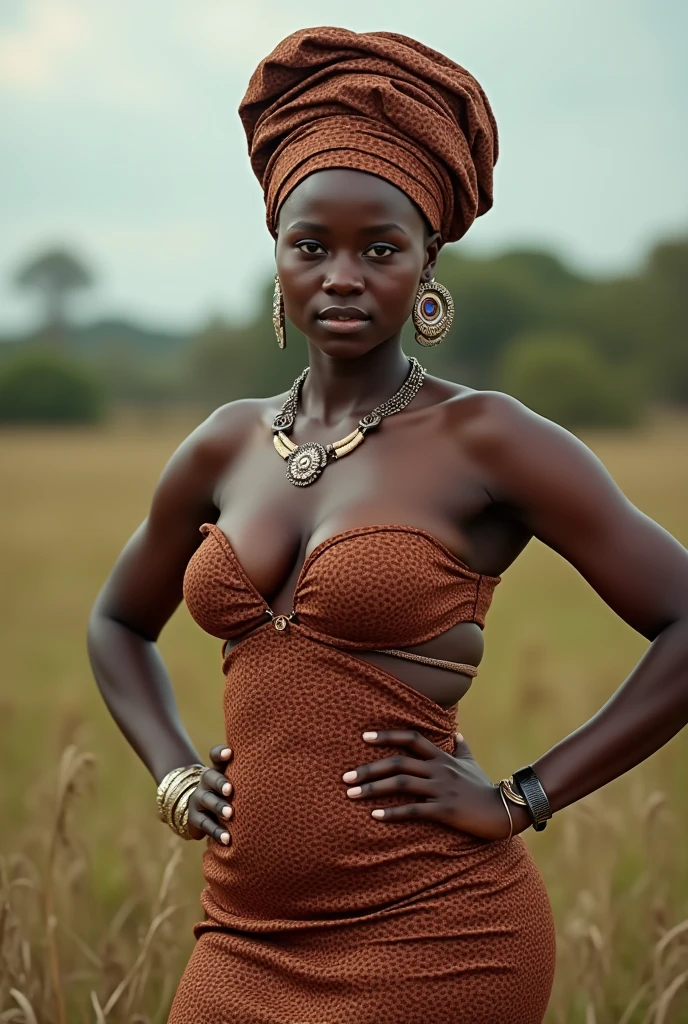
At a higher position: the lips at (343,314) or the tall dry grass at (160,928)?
the lips at (343,314)

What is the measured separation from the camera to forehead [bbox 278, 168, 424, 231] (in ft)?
7.18

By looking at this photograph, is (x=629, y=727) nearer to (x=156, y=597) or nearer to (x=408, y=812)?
(x=408, y=812)

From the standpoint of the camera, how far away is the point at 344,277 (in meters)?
Answer: 2.17

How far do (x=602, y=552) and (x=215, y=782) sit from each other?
83 cm

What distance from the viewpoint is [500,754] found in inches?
219

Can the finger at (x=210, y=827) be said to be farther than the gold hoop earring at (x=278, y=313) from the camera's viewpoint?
No

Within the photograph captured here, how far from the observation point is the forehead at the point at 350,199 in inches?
86.2

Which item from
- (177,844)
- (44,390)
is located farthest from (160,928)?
(44,390)

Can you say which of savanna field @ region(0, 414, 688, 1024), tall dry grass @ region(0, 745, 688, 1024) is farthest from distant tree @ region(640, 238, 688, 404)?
tall dry grass @ region(0, 745, 688, 1024)

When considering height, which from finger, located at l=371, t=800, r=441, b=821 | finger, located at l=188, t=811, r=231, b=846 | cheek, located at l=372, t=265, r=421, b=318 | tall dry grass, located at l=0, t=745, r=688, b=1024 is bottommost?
tall dry grass, located at l=0, t=745, r=688, b=1024

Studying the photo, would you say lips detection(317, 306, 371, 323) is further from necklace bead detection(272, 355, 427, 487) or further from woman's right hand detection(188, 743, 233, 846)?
woman's right hand detection(188, 743, 233, 846)

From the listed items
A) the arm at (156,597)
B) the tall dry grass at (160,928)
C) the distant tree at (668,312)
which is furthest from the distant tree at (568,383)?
the arm at (156,597)

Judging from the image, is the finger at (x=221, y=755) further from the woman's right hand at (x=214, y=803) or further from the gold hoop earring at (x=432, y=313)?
the gold hoop earring at (x=432, y=313)

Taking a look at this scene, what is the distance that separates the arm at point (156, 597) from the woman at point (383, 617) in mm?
239
